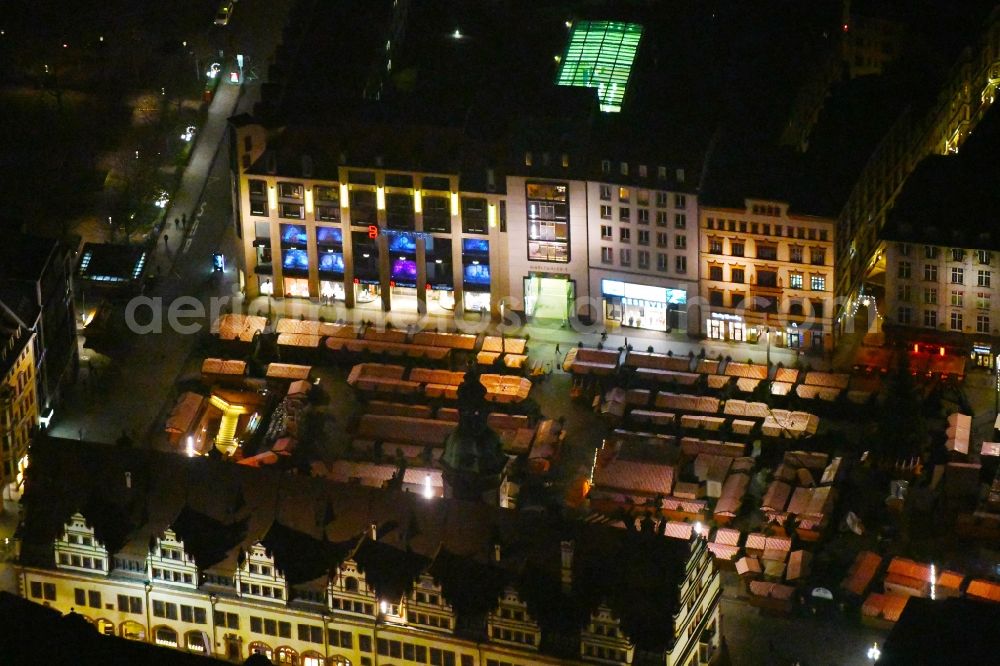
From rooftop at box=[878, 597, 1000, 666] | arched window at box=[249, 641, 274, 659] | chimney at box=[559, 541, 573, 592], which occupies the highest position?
chimney at box=[559, 541, 573, 592]

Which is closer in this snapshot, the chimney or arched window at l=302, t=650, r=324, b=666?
the chimney

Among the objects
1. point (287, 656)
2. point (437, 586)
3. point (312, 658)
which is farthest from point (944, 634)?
point (287, 656)

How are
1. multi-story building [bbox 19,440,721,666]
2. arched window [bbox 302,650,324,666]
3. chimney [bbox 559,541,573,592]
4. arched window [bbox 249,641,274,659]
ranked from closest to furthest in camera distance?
multi-story building [bbox 19,440,721,666]
chimney [bbox 559,541,573,592]
arched window [bbox 302,650,324,666]
arched window [bbox 249,641,274,659]

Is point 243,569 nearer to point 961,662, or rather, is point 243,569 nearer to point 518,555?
point 518,555

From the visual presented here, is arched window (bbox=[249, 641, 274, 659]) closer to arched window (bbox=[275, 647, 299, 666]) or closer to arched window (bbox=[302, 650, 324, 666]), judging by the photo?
arched window (bbox=[275, 647, 299, 666])

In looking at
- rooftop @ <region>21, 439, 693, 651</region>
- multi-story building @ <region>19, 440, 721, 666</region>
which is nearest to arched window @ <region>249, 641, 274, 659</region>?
multi-story building @ <region>19, 440, 721, 666</region>

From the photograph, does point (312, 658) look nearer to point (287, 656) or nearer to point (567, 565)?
point (287, 656)

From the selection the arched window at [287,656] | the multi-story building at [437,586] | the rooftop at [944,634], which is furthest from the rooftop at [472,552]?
the rooftop at [944,634]
